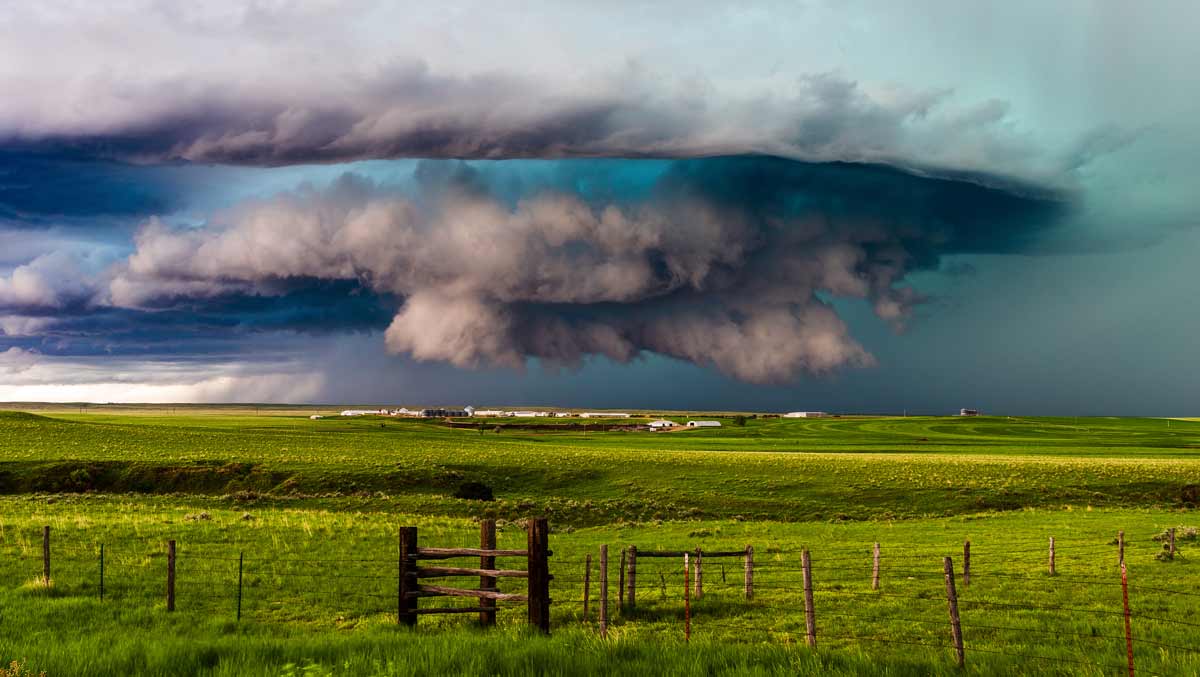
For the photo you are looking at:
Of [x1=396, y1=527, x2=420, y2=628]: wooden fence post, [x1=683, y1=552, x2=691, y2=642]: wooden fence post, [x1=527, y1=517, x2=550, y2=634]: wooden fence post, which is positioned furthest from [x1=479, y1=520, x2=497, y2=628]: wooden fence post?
[x1=683, y1=552, x2=691, y2=642]: wooden fence post

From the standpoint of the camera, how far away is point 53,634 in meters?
14.6

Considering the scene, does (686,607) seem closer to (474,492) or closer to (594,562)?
(594,562)

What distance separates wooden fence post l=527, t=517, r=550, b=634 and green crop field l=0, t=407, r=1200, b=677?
865mm

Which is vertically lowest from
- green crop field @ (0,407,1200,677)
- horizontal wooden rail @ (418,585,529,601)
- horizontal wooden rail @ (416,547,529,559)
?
green crop field @ (0,407,1200,677)

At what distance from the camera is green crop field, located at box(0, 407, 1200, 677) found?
40.3 ft

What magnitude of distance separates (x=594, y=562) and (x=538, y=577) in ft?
53.7

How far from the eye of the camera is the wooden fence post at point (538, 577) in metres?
15.2

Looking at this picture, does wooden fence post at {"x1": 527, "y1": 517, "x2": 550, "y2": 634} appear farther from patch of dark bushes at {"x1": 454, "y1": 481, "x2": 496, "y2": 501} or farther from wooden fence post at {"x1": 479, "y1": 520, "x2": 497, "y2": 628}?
patch of dark bushes at {"x1": 454, "y1": 481, "x2": 496, "y2": 501}

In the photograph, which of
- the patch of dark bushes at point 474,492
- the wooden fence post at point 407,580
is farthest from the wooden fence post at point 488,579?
the patch of dark bushes at point 474,492

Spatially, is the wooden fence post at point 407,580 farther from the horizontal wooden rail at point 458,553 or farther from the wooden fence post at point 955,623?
the wooden fence post at point 955,623

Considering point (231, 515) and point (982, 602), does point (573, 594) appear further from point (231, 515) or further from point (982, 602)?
point (231, 515)

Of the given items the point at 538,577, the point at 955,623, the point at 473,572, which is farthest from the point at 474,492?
the point at 955,623

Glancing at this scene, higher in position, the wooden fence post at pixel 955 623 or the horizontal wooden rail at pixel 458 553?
the horizontal wooden rail at pixel 458 553

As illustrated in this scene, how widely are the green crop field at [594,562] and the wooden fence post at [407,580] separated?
744mm
